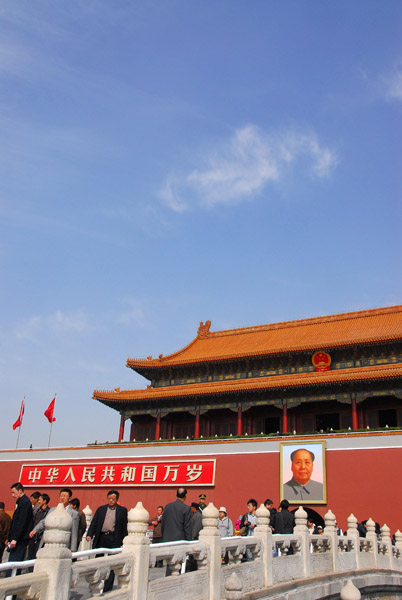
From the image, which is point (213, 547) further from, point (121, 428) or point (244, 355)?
point (121, 428)

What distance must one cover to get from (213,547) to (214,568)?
236 mm

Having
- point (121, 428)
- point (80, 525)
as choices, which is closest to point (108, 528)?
point (80, 525)

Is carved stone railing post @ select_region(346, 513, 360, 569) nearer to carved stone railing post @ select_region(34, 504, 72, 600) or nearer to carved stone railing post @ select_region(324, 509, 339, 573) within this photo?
carved stone railing post @ select_region(324, 509, 339, 573)

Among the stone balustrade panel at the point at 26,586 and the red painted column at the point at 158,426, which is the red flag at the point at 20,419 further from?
the stone balustrade panel at the point at 26,586

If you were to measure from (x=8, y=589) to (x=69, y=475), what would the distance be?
1959 centimetres

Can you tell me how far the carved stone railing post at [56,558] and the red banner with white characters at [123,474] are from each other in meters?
15.9

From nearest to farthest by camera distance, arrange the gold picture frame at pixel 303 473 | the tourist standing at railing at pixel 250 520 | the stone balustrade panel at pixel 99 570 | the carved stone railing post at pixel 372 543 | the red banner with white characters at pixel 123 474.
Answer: the stone balustrade panel at pixel 99 570 → the tourist standing at railing at pixel 250 520 → the carved stone railing post at pixel 372 543 → the gold picture frame at pixel 303 473 → the red banner with white characters at pixel 123 474

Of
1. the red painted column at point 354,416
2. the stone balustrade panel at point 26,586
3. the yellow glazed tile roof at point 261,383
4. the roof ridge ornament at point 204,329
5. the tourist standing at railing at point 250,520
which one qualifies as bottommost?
the stone balustrade panel at point 26,586

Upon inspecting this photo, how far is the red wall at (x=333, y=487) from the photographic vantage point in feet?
55.1

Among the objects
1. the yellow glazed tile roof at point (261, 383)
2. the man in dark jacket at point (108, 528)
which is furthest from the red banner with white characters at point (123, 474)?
the man in dark jacket at point (108, 528)

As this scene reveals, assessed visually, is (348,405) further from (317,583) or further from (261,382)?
(317,583)

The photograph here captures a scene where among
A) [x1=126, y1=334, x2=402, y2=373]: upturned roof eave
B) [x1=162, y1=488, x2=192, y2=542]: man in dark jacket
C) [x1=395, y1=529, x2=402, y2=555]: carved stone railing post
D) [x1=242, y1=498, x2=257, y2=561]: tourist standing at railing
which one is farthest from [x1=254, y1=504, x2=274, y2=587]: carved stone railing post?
[x1=126, y1=334, x2=402, y2=373]: upturned roof eave

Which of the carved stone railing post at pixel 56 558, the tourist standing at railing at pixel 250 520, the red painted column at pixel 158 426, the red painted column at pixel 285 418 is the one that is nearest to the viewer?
the carved stone railing post at pixel 56 558

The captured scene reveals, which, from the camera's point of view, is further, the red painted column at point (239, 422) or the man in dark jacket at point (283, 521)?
the red painted column at point (239, 422)
